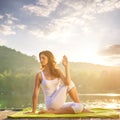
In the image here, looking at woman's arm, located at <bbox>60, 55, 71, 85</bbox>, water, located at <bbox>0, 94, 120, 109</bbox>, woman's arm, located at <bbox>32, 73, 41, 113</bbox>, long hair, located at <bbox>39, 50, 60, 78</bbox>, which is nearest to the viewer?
woman's arm, located at <bbox>60, 55, 71, 85</bbox>

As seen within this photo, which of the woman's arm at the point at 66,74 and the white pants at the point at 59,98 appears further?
the white pants at the point at 59,98

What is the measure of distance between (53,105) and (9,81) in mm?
122445

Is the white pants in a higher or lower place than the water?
higher

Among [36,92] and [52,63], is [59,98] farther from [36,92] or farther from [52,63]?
[52,63]

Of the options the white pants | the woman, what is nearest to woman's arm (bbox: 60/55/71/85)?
the woman

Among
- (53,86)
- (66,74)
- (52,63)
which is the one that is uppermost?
(52,63)

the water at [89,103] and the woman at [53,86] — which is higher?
the woman at [53,86]

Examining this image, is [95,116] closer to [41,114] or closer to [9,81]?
[41,114]

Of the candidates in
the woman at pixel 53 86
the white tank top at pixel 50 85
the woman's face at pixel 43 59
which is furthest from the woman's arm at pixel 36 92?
the woman's face at pixel 43 59

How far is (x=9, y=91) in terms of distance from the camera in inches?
4806

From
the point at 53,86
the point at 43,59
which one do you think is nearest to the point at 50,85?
the point at 53,86

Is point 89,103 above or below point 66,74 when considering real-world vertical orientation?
below

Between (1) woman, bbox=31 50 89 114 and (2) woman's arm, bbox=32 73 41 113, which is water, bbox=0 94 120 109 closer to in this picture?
(1) woman, bbox=31 50 89 114

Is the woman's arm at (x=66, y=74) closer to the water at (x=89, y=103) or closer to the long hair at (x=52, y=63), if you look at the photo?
the long hair at (x=52, y=63)
